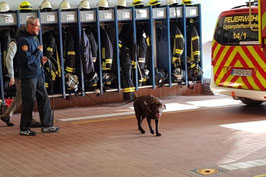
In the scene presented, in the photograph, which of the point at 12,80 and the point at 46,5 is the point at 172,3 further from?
the point at 12,80

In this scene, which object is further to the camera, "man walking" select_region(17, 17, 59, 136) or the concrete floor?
"man walking" select_region(17, 17, 59, 136)

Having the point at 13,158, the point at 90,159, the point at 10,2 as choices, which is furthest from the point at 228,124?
the point at 10,2

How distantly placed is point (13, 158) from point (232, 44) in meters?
5.13

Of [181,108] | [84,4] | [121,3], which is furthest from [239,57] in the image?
[84,4]

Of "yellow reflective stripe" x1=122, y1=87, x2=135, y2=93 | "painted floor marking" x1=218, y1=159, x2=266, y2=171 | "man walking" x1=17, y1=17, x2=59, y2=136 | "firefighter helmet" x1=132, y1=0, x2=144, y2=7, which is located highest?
"firefighter helmet" x1=132, y1=0, x2=144, y2=7

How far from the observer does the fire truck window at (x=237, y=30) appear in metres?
11.0

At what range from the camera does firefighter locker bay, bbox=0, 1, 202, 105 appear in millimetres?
12992

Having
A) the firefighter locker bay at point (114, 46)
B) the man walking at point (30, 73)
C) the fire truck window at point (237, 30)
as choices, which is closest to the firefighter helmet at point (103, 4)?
the firefighter locker bay at point (114, 46)

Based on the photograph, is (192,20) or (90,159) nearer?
(90,159)

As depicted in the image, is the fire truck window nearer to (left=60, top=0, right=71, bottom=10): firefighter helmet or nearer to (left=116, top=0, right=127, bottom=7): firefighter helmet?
(left=116, top=0, right=127, bottom=7): firefighter helmet

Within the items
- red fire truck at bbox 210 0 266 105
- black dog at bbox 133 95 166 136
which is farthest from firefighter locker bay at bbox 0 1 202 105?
black dog at bbox 133 95 166 136

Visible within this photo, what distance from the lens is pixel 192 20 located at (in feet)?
48.8

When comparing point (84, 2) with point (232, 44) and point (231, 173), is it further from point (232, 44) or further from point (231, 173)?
point (231, 173)

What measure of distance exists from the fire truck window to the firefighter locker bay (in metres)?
2.73
